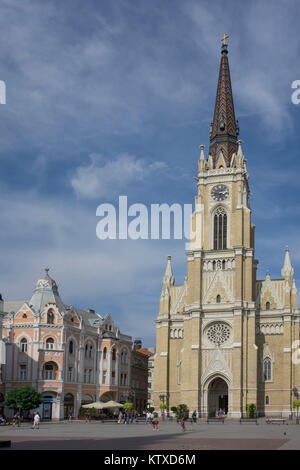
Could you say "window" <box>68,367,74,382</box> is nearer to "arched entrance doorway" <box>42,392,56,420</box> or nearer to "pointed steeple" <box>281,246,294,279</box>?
"arched entrance doorway" <box>42,392,56,420</box>

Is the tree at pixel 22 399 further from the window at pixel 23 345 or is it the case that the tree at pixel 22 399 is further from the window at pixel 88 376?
the window at pixel 88 376

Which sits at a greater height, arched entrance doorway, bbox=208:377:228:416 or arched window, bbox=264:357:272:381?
arched window, bbox=264:357:272:381

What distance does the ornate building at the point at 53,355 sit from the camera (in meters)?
75.7

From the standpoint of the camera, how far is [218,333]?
8406cm

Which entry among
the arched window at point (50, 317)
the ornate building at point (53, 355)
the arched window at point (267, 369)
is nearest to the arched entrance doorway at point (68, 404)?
the ornate building at point (53, 355)

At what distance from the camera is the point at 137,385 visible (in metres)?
103

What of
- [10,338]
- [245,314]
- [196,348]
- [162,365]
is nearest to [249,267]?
[245,314]

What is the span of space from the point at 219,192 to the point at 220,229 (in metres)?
5.77

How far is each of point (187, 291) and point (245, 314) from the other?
10240mm

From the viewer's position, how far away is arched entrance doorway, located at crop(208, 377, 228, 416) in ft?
276

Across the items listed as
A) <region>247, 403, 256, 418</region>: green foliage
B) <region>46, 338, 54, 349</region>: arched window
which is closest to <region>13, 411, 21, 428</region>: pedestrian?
<region>46, 338, 54, 349</region>: arched window

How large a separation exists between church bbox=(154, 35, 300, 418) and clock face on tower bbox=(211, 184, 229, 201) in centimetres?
15

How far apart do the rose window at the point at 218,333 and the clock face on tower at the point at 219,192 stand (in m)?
18.8
